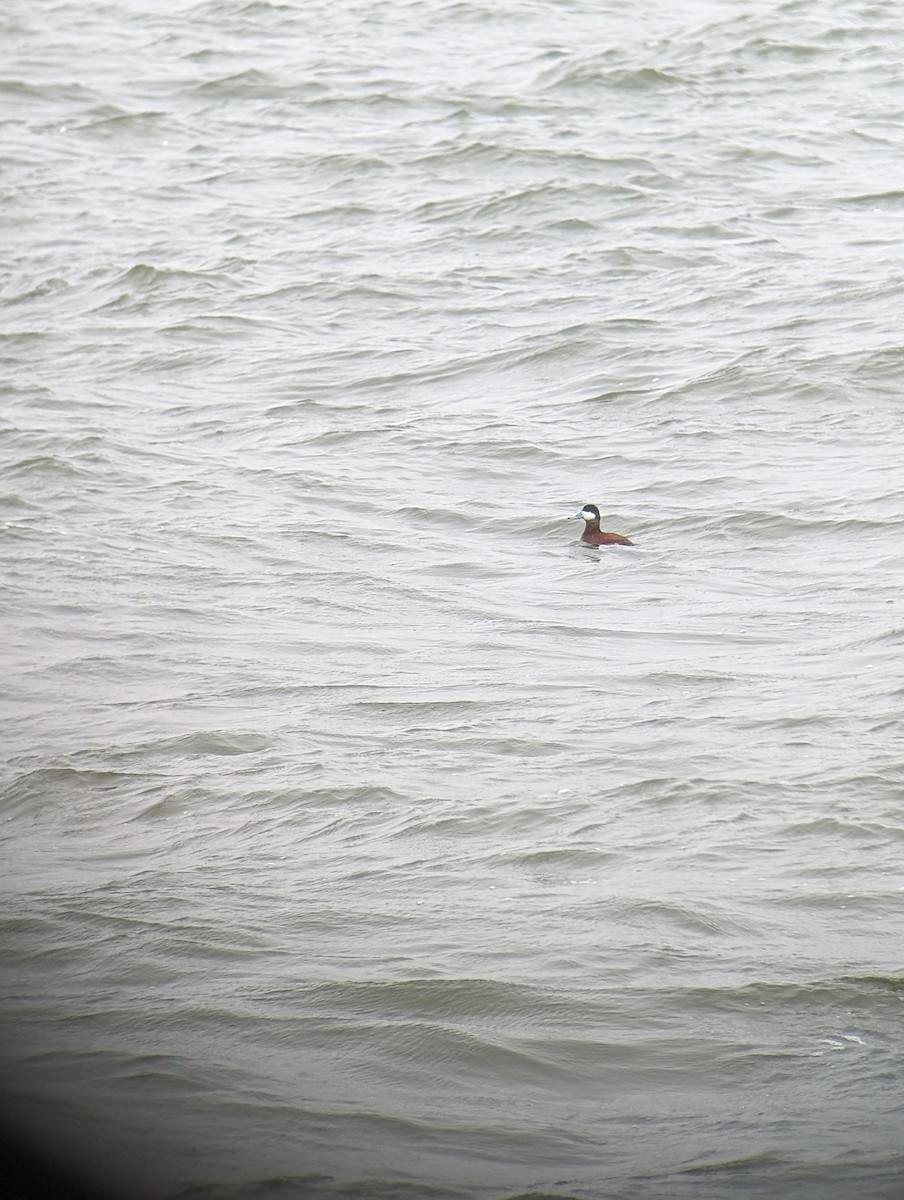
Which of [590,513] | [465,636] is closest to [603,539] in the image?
[590,513]

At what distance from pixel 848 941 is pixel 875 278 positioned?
9.09 meters

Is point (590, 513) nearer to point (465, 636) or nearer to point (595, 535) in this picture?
point (595, 535)

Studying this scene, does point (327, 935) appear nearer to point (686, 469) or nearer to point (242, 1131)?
point (242, 1131)

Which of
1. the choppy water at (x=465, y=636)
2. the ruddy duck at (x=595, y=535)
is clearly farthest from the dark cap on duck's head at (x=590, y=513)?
A: the choppy water at (x=465, y=636)

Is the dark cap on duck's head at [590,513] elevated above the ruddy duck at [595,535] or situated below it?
above

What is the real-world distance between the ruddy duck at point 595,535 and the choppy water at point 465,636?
0.14 metres

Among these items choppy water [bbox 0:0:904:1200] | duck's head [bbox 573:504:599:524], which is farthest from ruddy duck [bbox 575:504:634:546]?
choppy water [bbox 0:0:904:1200]

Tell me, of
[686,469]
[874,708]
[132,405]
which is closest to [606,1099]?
[874,708]

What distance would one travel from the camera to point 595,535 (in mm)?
8609

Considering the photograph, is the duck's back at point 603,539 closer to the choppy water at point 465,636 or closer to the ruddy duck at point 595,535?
the ruddy duck at point 595,535

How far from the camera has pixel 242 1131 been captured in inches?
148

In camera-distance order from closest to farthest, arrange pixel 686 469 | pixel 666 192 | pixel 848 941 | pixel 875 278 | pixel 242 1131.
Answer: pixel 242 1131 < pixel 848 941 < pixel 686 469 < pixel 875 278 < pixel 666 192

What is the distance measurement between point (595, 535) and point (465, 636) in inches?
57.1

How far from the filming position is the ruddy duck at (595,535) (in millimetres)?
8578
